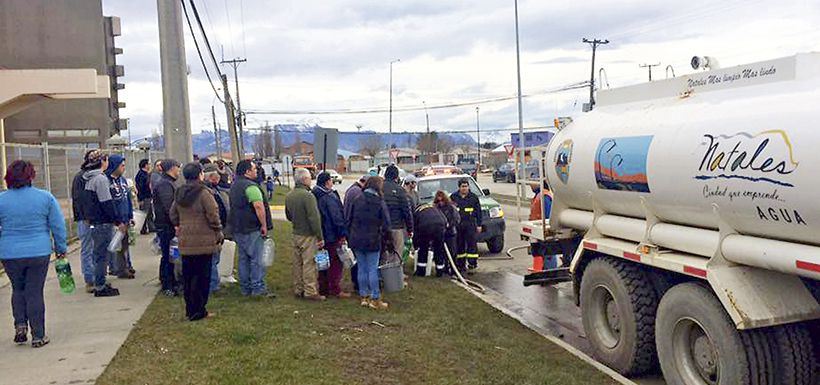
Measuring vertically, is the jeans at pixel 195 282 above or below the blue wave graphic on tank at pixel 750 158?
below

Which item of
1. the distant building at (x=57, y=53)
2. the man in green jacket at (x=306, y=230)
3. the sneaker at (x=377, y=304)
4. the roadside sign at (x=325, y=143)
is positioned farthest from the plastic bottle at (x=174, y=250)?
the distant building at (x=57, y=53)

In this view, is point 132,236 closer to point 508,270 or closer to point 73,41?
point 508,270

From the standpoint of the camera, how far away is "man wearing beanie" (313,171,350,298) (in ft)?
30.2

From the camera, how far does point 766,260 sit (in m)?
4.98

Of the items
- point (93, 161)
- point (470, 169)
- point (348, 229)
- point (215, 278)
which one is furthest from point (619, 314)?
point (470, 169)

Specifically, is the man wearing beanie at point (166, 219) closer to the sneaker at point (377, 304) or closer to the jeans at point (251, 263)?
the jeans at point (251, 263)

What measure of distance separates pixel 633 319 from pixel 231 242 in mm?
5701

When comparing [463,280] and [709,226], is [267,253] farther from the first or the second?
[709,226]

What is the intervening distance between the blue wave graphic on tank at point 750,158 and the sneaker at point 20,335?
623cm

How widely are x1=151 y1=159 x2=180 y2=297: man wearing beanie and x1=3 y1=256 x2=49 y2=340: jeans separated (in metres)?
1.99

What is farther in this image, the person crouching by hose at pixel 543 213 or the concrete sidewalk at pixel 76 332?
the person crouching by hose at pixel 543 213

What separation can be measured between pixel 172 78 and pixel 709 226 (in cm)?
991

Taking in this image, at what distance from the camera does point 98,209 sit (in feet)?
28.4

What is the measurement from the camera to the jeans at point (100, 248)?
873 cm
